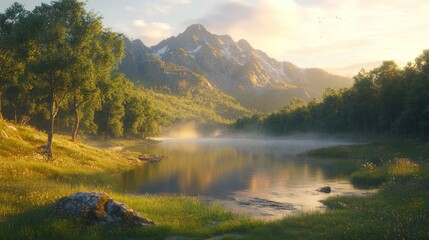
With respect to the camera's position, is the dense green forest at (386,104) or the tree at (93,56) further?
the dense green forest at (386,104)

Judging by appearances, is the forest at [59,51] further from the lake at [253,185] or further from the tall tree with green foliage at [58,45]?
the lake at [253,185]

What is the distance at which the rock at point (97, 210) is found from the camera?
63.1 ft

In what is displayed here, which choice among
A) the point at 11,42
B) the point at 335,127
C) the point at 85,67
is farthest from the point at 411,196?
the point at 335,127

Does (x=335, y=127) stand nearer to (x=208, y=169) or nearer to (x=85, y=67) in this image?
(x=208, y=169)

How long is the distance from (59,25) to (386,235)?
45482mm

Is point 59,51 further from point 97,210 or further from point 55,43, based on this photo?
point 97,210

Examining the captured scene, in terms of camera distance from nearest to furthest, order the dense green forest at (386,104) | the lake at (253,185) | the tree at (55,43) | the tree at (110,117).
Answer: the lake at (253,185)
the tree at (55,43)
the dense green forest at (386,104)
the tree at (110,117)

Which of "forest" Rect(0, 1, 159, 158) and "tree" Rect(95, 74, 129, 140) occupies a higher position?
"forest" Rect(0, 1, 159, 158)

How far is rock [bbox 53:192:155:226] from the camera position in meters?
19.2

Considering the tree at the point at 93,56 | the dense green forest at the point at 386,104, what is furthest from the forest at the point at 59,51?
the dense green forest at the point at 386,104

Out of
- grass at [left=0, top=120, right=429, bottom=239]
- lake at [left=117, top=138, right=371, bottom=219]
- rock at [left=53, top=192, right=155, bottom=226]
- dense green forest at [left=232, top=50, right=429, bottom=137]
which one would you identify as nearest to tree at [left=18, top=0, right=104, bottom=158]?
grass at [left=0, top=120, right=429, bottom=239]

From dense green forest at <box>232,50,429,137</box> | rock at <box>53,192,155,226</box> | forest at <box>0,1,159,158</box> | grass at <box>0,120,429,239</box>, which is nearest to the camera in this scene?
grass at <box>0,120,429,239</box>

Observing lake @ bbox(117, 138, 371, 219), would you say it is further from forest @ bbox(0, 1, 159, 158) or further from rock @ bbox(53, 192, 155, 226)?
forest @ bbox(0, 1, 159, 158)

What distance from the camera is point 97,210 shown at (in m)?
19.5
